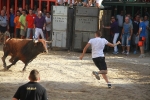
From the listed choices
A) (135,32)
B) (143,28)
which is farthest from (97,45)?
(135,32)

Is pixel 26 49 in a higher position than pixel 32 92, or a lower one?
lower

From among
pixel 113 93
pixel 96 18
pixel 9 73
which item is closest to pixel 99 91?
pixel 113 93

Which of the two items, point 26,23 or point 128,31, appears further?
point 26,23

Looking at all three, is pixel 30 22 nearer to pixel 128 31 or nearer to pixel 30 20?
pixel 30 20

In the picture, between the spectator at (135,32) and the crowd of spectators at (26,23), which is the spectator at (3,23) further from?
the spectator at (135,32)

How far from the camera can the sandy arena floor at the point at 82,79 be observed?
11.6m

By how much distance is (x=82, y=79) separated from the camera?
45.8 feet

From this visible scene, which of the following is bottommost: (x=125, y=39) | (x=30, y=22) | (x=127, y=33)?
(x=125, y=39)

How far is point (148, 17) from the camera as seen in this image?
75.2 feet

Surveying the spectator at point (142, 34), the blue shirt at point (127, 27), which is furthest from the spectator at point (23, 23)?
the spectator at point (142, 34)

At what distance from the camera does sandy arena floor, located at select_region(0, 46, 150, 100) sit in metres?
11.6

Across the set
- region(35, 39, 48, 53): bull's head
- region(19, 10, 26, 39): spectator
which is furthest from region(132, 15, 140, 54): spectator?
region(35, 39, 48, 53): bull's head

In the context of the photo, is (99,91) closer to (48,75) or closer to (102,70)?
(102,70)

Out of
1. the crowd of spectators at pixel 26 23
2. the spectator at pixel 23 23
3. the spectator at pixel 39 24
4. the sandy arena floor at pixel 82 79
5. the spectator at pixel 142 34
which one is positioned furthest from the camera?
the spectator at pixel 23 23
